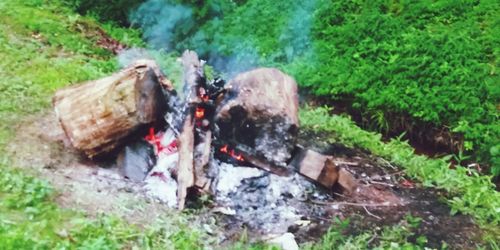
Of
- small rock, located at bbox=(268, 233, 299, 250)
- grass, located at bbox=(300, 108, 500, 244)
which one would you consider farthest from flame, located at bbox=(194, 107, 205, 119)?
grass, located at bbox=(300, 108, 500, 244)

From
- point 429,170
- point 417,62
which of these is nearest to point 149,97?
point 429,170

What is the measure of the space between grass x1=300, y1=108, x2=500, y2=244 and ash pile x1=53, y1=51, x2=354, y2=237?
130 cm

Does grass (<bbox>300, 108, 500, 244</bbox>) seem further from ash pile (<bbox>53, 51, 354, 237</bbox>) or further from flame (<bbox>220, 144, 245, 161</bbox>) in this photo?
flame (<bbox>220, 144, 245, 161</bbox>)

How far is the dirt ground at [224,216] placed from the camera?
4.57 metres

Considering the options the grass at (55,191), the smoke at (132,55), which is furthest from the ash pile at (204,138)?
the smoke at (132,55)

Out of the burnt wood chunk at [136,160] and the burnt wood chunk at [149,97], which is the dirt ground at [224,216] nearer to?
the burnt wood chunk at [136,160]

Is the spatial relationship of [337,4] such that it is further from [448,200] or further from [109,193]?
[109,193]

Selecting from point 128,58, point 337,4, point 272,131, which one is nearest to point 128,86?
point 272,131

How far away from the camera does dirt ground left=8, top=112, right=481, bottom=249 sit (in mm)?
4574

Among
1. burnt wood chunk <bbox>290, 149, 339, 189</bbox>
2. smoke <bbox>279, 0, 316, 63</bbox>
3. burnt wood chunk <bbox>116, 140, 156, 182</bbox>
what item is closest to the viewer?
burnt wood chunk <bbox>116, 140, 156, 182</bbox>

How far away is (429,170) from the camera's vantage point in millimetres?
6305

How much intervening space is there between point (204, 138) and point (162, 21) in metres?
5.00

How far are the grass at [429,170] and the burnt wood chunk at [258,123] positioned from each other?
1.65 meters

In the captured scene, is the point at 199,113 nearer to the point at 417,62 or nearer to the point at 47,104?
the point at 47,104
